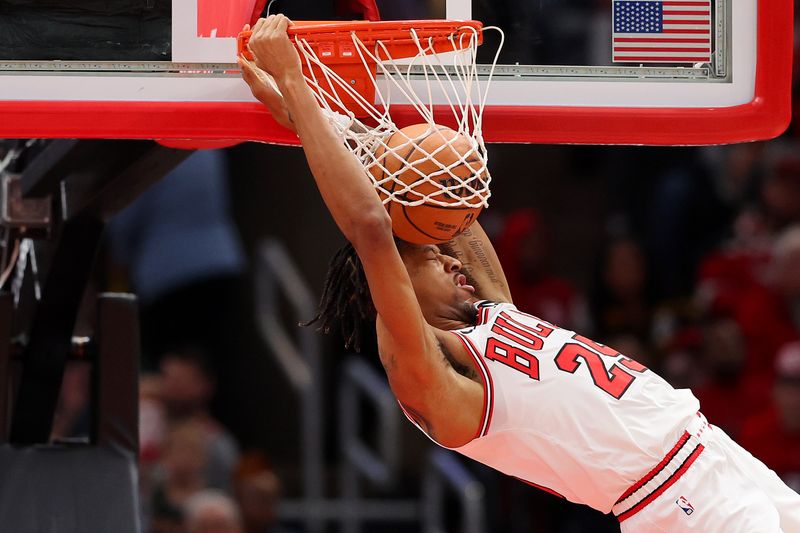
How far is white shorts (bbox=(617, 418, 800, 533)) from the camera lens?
3621 mm

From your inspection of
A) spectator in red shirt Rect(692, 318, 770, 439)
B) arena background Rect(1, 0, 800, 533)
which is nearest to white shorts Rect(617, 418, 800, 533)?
arena background Rect(1, 0, 800, 533)

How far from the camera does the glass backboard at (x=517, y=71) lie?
362 centimetres

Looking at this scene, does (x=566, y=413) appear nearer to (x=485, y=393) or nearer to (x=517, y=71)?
(x=485, y=393)

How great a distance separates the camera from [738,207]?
8633 mm

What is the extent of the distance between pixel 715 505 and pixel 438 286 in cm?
90

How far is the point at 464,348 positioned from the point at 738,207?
541 cm

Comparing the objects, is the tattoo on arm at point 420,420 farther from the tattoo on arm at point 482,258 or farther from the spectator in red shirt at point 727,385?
the spectator in red shirt at point 727,385

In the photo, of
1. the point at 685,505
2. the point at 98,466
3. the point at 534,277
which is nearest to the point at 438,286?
the point at 685,505

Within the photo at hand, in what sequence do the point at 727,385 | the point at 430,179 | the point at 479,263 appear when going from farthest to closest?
the point at 727,385 → the point at 479,263 → the point at 430,179

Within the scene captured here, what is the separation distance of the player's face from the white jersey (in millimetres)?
92

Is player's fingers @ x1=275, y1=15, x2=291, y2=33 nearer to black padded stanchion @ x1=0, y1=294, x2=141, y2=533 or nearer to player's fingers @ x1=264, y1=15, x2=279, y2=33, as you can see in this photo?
player's fingers @ x1=264, y1=15, x2=279, y2=33

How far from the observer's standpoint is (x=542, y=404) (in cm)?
360

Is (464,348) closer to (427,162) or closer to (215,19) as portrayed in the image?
(427,162)

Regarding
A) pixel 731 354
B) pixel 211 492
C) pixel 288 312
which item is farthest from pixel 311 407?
pixel 731 354
